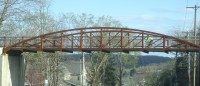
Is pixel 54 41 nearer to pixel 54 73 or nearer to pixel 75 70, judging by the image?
pixel 54 73

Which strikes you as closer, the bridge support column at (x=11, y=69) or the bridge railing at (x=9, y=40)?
the bridge support column at (x=11, y=69)

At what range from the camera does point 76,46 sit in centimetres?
5097

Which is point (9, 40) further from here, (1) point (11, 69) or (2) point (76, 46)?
(2) point (76, 46)

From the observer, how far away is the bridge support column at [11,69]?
50719 mm

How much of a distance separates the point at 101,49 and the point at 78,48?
222 centimetres

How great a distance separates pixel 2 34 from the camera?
6638 centimetres

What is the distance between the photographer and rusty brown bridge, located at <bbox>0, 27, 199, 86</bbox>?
48.5 m

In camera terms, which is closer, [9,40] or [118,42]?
[118,42]

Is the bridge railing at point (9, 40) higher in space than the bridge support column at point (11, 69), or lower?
higher

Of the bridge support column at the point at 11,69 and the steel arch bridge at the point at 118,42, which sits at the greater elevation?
the steel arch bridge at the point at 118,42

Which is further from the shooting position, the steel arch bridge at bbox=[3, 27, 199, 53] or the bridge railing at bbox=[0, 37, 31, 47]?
the bridge railing at bbox=[0, 37, 31, 47]

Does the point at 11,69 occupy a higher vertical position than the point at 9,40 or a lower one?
lower

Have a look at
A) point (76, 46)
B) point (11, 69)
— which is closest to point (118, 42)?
point (76, 46)

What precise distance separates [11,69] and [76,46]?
23.2 ft
